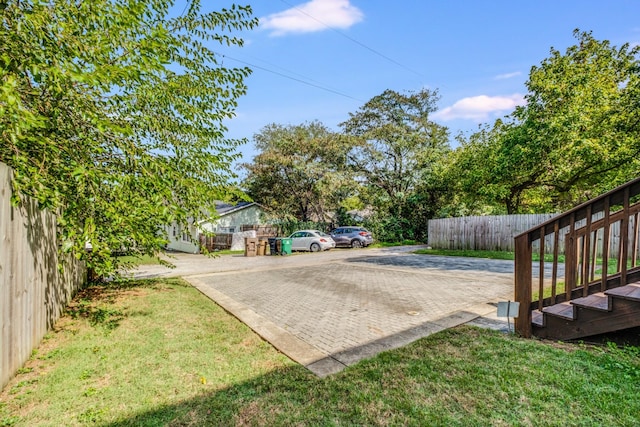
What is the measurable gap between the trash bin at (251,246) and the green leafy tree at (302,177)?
25.6ft

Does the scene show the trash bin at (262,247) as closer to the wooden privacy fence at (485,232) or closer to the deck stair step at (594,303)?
the wooden privacy fence at (485,232)

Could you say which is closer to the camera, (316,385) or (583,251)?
(316,385)

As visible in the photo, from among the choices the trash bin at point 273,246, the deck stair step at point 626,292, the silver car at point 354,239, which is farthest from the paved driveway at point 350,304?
the silver car at point 354,239

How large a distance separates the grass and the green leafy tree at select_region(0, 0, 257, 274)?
1183 millimetres

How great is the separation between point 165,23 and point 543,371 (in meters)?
6.77

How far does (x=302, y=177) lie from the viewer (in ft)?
81.5

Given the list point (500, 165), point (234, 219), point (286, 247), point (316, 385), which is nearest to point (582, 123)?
point (500, 165)

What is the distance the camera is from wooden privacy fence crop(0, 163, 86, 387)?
8.66ft

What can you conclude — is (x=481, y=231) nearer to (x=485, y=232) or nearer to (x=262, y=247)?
(x=485, y=232)

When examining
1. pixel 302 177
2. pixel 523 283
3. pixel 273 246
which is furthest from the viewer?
pixel 302 177

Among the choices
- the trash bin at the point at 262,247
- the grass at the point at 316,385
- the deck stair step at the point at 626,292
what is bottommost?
the trash bin at the point at 262,247

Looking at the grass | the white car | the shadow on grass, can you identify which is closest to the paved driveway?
the grass

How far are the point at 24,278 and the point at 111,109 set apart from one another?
2.54 meters

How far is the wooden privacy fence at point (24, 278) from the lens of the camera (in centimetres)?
264
